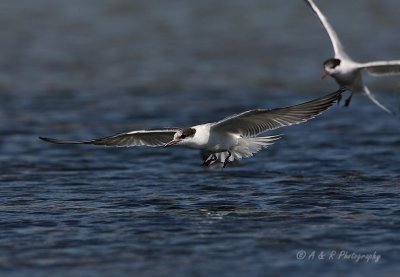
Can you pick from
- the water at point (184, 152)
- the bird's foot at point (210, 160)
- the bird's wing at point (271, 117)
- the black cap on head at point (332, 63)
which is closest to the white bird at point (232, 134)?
the bird's wing at point (271, 117)

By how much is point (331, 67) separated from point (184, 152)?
149 inches

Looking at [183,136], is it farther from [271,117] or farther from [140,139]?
[271,117]

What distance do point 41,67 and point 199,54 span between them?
3.66 meters

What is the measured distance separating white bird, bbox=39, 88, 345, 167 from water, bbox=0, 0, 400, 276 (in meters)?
0.66

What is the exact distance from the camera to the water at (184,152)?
10211mm

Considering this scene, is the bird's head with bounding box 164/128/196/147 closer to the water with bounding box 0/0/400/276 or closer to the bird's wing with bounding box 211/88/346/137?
the bird's wing with bounding box 211/88/346/137

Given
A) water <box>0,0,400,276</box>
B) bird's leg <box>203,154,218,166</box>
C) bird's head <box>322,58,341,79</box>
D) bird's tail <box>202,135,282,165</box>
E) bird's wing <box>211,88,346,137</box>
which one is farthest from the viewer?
bird's leg <box>203,154,218,166</box>

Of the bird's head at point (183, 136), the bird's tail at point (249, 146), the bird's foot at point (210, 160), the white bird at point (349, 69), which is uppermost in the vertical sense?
the white bird at point (349, 69)

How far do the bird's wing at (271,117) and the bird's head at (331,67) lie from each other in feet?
3.62

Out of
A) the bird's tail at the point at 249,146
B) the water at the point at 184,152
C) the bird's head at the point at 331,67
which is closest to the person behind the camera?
the water at the point at 184,152

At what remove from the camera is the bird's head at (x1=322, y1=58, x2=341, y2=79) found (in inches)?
509

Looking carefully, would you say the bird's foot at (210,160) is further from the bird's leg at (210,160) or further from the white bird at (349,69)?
the white bird at (349,69)

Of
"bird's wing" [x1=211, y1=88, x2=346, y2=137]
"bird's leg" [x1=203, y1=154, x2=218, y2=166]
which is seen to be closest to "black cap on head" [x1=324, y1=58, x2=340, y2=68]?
"bird's wing" [x1=211, y1=88, x2=346, y2=137]

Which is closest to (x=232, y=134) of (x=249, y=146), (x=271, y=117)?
(x=249, y=146)
